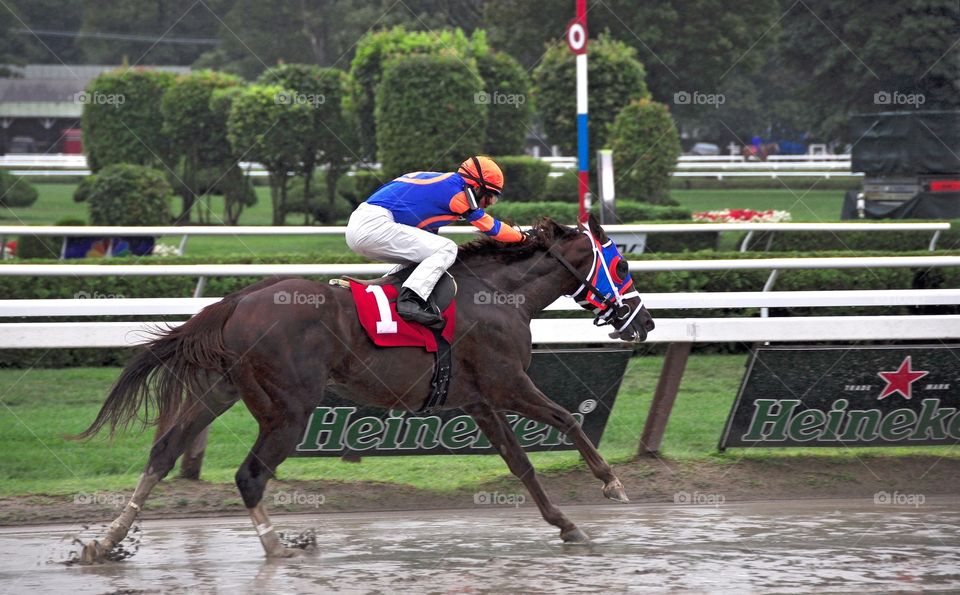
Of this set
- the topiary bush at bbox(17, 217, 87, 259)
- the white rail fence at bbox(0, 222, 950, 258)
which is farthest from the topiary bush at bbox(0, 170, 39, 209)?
the white rail fence at bbox(0, 222, 950, 258)

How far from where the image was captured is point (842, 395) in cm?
694

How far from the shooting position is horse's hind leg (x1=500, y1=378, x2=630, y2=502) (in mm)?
5680

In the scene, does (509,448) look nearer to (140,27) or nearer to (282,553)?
(282,553)

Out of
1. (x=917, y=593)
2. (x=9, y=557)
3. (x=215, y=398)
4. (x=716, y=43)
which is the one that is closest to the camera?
(x=917, y=593)

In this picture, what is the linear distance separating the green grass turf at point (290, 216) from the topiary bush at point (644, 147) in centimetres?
277

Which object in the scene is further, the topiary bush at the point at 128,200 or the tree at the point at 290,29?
the tree at the point at 290,29

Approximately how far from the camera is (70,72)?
5222 centimetres

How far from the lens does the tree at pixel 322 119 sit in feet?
62.3

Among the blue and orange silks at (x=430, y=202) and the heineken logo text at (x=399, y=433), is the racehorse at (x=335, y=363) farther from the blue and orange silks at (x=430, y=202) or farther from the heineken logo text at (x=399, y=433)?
the heineken logo text at (x=399, y=433)

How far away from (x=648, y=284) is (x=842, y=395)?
11.0 ft

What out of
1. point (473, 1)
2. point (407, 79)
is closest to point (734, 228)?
point (407, 79)

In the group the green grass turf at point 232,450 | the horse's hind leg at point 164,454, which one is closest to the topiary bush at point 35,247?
the green grass turf at point 232,450

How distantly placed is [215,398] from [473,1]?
119 ft

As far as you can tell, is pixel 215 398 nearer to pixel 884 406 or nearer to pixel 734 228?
pixel 884 406
